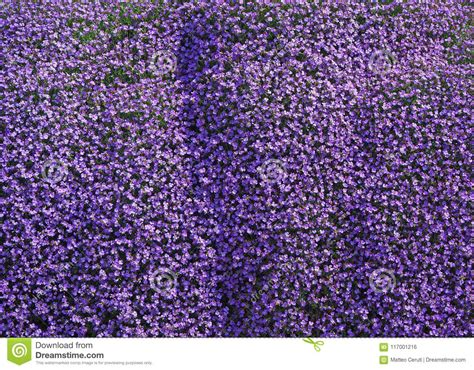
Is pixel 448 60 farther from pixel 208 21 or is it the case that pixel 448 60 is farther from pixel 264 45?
pixel 208 21
